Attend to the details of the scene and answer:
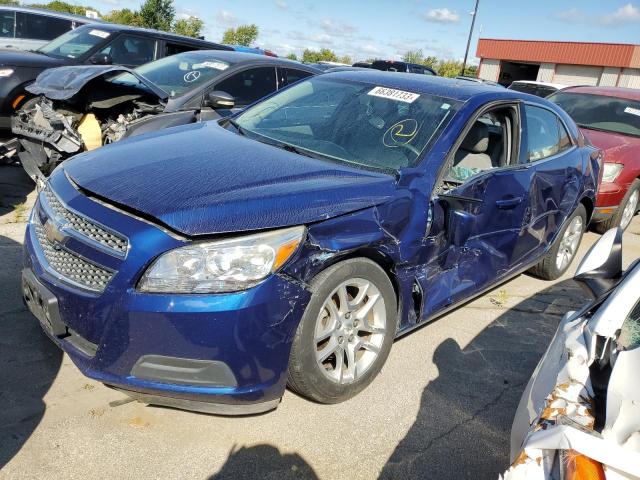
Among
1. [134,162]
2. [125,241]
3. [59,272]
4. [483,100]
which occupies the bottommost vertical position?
[59,272]

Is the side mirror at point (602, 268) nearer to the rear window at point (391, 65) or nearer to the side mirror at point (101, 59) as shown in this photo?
the side mirror at point (101, 59)

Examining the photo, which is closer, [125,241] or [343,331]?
[125,241]

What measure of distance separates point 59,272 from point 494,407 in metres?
2.39

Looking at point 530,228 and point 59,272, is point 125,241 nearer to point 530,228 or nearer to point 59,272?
point 59,272

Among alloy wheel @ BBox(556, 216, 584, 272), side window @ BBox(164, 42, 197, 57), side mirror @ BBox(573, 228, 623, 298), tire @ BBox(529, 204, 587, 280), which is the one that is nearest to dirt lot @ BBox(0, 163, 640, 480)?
side mirror @ BBox(573, 228, 623, 298)

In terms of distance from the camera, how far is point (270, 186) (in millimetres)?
2664

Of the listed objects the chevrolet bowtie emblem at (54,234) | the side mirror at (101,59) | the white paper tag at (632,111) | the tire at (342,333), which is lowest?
the tire at (342,333)

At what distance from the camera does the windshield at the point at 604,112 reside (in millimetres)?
7312

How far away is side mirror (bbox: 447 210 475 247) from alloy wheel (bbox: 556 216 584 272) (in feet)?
6.57

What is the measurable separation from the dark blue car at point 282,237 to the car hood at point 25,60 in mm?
3844


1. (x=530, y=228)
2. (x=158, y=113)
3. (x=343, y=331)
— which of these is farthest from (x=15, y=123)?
(x=530, y=228)

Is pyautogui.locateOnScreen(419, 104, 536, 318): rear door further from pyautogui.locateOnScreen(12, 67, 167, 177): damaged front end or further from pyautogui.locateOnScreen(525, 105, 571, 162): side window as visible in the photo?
pyautogui.locateOnScreen(12, 67, 167, 177): damaged front end

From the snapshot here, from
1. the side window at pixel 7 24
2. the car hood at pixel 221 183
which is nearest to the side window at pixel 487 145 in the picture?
the car hood at pixel 221 183

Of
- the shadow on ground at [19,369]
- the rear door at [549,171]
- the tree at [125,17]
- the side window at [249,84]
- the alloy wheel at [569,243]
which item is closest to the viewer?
the shadow on ground at [19,369]
